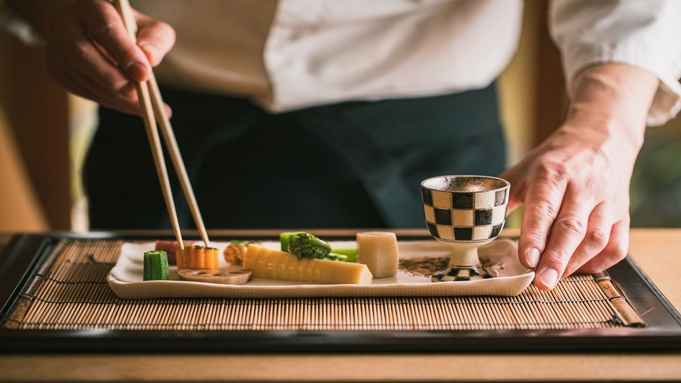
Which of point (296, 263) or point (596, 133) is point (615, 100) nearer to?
point (596, 133)

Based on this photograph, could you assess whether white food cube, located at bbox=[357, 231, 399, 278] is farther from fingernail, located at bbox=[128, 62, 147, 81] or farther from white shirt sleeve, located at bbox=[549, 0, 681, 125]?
white shirt sleeve, located at bbox=[549, 0, 681, 125]

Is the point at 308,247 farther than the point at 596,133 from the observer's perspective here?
No

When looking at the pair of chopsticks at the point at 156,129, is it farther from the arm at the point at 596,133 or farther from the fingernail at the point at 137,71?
the arm at the point at 596,133

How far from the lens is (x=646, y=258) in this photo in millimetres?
1197

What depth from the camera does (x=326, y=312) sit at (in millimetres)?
876

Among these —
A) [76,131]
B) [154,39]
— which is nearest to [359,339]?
[154,39]

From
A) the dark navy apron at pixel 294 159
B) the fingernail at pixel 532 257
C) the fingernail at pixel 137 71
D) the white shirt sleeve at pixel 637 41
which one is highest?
the fingernail at pixel 137 71

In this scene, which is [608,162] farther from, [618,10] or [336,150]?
[336,150]

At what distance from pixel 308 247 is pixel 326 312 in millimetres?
128

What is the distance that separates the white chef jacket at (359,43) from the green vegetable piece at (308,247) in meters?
0.44

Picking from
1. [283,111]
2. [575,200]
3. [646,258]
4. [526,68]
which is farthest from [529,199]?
[526,68]

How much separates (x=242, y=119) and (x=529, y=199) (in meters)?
0.62

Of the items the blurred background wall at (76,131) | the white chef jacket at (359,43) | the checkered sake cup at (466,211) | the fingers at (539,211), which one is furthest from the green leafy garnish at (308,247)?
the blurred background wall at (76,131)

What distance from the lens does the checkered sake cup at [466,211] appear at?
0.93 metres
